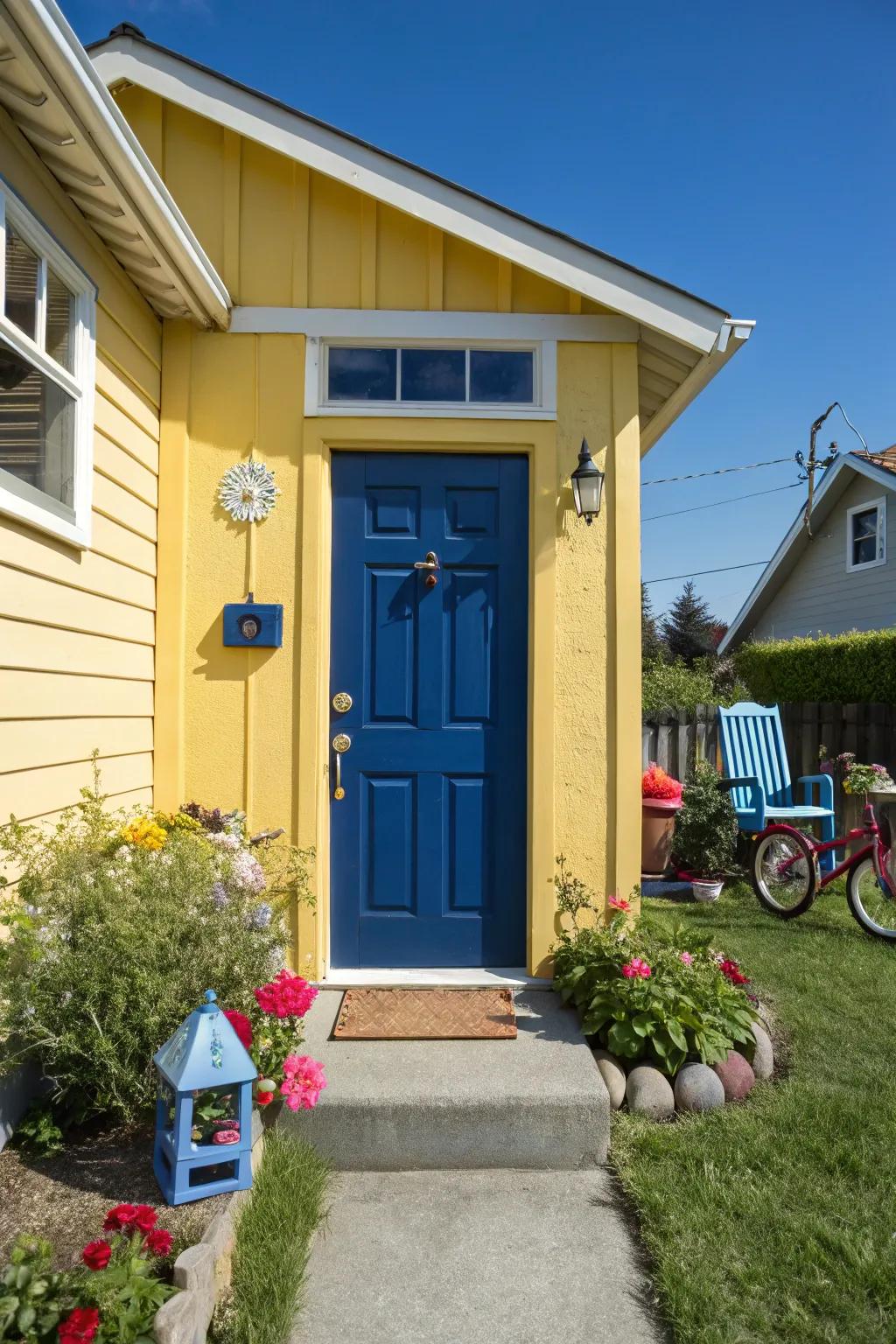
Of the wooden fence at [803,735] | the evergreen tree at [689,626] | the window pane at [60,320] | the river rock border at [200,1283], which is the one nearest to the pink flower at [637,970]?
the river rock border at [200,1283]

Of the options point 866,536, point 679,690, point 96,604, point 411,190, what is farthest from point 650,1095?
point 866,536

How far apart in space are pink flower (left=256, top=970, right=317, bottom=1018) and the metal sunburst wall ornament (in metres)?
2.09

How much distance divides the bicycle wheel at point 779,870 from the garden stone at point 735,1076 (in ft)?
8.53

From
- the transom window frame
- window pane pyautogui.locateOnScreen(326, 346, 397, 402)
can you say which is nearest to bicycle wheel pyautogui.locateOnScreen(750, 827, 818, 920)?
the transom window frame

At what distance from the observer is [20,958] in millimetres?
2459

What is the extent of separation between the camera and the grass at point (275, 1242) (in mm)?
1947

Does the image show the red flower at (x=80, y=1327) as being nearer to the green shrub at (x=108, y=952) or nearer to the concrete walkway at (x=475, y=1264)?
the concrete walkway at (x=475, y=1264)

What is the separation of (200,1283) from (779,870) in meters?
4.88

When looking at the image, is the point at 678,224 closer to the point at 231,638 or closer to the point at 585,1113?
the point at 231,638

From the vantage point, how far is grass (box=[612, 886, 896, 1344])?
79.6 inches

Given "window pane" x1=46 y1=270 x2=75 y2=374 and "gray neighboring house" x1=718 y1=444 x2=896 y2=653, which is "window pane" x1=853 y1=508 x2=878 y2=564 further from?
"window pane" x1=46 y1=270 x2=75 y2=374

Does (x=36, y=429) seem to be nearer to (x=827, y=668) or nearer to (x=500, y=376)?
(x=500, y=376)

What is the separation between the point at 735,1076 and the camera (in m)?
3.07

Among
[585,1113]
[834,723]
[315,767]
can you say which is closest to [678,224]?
[834,723]
